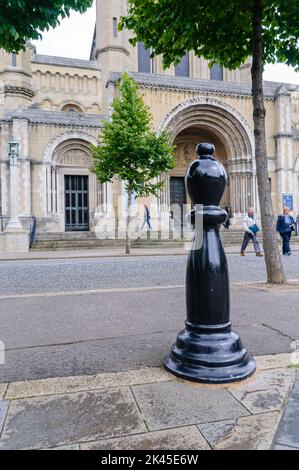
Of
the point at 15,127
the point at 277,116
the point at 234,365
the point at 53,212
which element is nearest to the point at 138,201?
the point at 53,212

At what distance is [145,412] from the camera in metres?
1.90

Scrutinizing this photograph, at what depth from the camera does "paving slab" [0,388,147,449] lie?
1.67 meters

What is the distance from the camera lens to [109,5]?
1064 inches

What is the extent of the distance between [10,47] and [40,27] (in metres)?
0.97

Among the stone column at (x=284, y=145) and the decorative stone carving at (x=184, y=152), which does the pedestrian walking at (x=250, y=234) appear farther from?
the decorative stone carving at (x=184, y=152)

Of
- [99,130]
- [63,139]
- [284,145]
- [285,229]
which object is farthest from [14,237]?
[284,145]

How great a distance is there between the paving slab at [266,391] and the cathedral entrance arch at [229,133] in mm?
22043

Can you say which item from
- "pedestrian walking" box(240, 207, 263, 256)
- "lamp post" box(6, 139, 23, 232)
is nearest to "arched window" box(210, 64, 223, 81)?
"lamp post" box(6, 139, 23, 232)

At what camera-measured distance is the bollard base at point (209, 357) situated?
7.54ft

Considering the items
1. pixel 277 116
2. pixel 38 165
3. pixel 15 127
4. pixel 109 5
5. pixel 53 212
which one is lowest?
pixel 53 212

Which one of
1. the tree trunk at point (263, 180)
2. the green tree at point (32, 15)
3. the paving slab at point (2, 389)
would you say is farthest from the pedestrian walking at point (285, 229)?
the paving slab at point (2, 389)

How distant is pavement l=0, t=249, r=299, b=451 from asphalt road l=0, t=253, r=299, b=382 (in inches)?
0.5

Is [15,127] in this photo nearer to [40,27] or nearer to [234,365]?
[40,27]

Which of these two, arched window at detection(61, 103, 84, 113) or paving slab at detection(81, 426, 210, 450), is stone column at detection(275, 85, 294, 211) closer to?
arched window at detection(61, 103, 84, 113)
